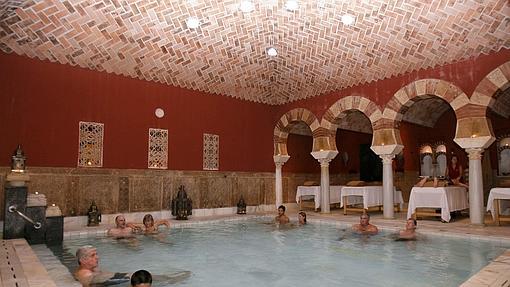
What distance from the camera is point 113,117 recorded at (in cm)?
829

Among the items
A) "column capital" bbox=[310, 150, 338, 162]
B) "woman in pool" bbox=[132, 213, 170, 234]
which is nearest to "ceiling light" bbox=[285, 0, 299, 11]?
"column capital" bbox=[310, 150, 338, 162]

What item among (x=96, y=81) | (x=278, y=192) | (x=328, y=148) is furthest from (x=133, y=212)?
(x=328, y=148)

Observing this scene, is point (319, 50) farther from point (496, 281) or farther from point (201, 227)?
point (496, 281)

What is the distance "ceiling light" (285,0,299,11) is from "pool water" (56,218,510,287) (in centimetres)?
436

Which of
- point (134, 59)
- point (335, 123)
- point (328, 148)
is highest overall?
point (134, 59)

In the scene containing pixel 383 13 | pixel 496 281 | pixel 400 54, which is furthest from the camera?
pixel 400 54

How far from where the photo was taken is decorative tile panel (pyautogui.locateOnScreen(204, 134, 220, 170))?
9.90 m

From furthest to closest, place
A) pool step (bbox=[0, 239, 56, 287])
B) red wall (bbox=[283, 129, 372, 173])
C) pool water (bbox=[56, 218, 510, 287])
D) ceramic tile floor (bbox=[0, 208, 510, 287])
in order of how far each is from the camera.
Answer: red wall (bbox=[283, 129, 372, 173]) → pool water (bbox=[56, 218, 510, 287]) → ceramic tile floor (bbox=[0, 208, 510, 287]) → pool step (bbox=[0, 239, 56, 287])

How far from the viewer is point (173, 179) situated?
9.16m

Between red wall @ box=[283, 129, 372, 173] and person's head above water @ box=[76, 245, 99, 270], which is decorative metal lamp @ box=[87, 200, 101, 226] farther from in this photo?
red wall @ box=[283, 129, 372, 173]

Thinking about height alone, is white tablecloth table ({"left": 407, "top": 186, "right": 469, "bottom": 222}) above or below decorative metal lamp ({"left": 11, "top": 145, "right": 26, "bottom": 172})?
below

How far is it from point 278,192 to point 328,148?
2.15 m

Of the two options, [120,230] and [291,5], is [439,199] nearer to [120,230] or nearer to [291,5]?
[291,5]

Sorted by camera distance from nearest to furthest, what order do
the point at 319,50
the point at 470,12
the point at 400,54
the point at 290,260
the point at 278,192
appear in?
the point at 290,260 < the point at 470,12 < the point at 400,54 < the point at 319,50 < the point at 278,192
